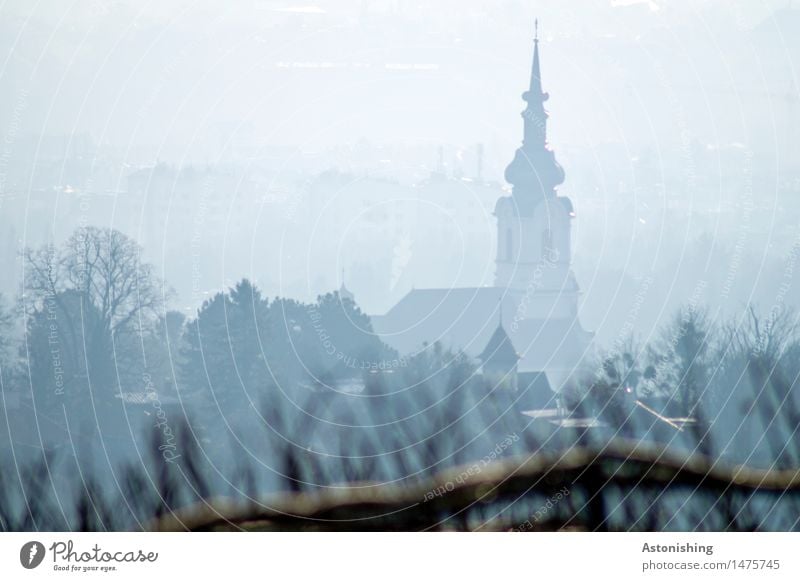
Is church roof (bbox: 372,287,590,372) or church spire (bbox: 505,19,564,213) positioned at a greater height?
church spire (bbox: 505,19,564,213)

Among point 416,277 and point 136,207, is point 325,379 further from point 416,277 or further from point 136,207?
point 416,277

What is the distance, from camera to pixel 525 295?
139ft

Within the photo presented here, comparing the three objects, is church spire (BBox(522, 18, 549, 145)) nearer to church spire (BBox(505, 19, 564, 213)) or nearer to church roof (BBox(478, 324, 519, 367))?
church spire (BBox(505, 19, 564, 213))

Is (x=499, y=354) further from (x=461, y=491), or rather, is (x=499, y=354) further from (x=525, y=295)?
(x=461, y=491)

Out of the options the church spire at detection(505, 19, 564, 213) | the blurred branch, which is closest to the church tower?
the church spire at detection(505, 19, 564, 213)

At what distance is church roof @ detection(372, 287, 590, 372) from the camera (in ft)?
98.5

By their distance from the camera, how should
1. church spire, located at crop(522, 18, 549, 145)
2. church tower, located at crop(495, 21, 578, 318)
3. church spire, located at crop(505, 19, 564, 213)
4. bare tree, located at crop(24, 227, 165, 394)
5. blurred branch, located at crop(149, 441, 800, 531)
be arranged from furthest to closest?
church tower, located at crop(495, 21, 578, 318)
church spire, located at crop(505, 19, 564, 213)
church spire, located at crop(522, 18, 549, 145)
bare tree, located at crop(24, 227, 165, 394)
blurred branch, located at crop(149, 441, 800, 531)

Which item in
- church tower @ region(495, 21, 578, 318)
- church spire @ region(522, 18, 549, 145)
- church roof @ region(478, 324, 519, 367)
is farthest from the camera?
church tower @ region(495, 21, 578, 318)

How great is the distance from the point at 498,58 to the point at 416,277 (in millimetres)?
15141

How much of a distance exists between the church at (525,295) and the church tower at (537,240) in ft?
0.09

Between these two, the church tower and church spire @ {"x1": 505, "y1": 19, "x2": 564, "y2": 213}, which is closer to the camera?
church spire @ {"x1": 505, "y1": 19, "x2": 564, "y2": 213}

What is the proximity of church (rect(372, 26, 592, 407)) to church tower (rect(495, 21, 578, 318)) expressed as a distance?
0.03m

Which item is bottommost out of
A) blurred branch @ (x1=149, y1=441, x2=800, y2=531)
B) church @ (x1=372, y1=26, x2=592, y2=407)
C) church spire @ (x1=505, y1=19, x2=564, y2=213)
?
blurred branch @ (x1=149, y1=441, x2=800, y2=531)
